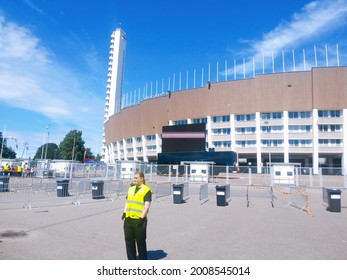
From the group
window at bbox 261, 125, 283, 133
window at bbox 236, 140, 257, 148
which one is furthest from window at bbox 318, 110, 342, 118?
window at bbox 236, 140, 257, 148

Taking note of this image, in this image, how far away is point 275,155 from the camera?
205 feet

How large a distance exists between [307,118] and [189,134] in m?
26.6

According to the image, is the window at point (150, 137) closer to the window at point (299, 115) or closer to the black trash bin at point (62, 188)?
the window at point (299, 115)

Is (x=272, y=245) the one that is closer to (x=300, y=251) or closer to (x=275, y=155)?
(x=300, y=251)

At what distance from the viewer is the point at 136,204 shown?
16.4 feet

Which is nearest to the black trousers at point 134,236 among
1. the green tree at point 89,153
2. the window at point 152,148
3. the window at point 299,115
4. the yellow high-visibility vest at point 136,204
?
the yellow high-visibility vest at point 136,204

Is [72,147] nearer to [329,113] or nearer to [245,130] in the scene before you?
[245,130]

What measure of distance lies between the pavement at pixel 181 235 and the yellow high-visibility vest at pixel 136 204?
4.77ft

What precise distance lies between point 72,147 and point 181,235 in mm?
104880

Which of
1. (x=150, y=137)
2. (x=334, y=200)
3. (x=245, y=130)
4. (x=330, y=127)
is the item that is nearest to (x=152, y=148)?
(x=150, y=137)

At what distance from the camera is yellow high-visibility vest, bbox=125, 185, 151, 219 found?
16.1ft

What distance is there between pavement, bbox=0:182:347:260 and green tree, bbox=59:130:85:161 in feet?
320

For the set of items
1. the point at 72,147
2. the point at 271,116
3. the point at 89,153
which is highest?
the point at 271,116

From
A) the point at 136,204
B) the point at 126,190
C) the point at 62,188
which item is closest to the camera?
the point at 136,204
